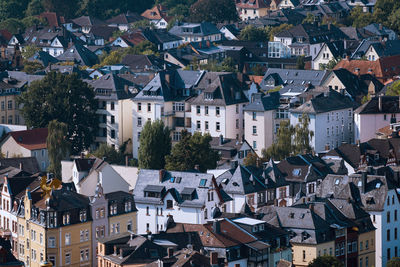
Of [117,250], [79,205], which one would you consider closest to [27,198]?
[79,205]

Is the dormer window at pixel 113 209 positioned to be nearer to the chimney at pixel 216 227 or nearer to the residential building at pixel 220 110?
the chimney at pixel 216 227

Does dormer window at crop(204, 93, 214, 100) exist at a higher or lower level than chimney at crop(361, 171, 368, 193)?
higher

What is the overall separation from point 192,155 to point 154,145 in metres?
6.68

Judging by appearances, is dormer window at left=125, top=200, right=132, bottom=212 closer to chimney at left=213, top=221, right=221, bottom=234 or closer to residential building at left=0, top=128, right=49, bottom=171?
→ chimney at left=213, top=221, right=221, bottom=234

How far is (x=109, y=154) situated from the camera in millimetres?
135875

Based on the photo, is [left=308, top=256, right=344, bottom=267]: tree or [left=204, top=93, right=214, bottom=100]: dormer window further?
[left=204, top=93, right=214, bottom=100]: dormer window

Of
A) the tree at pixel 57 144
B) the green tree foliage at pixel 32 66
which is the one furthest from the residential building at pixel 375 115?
the green tree foliage at pixel 32 66

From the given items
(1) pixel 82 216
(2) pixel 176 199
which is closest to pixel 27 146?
(2) pixel 176 199

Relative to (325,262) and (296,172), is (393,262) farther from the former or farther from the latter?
(296,172)

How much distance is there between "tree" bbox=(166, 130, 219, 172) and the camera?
124625mm

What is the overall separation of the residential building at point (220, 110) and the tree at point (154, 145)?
237 inches

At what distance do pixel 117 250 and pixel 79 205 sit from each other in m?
9.00

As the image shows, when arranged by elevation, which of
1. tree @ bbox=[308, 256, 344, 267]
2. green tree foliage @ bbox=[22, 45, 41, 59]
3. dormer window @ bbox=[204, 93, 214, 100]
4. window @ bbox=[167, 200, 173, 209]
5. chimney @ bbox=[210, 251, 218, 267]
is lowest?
tree @ bbox=[308, 256, 344, 267]

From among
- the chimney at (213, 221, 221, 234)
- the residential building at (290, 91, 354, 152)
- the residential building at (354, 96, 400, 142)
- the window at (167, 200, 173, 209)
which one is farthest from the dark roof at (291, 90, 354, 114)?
the chimney at (213, 221, 221, 234)
